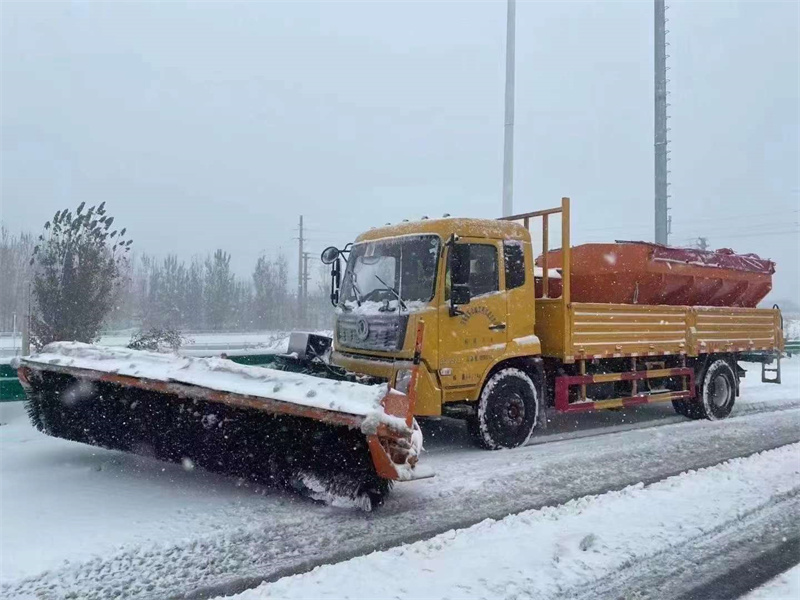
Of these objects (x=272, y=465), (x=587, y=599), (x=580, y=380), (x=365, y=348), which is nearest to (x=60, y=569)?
(x=272, y=465)

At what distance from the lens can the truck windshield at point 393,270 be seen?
6.80 metres

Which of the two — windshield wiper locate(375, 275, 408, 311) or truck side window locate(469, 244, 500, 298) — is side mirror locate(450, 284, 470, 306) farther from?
windshield wiper locate(375, 275, 408, 311)

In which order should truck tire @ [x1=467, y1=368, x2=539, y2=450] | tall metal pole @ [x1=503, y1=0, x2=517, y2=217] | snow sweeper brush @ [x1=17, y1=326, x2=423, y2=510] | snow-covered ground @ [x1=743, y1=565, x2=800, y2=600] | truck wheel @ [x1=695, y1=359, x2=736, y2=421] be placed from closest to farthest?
snow-covered ground @ [x1=743, y1=565, x2=800, y2=600], snow sweeper brush @ [x1=17, y1=326, x2=423, y2=510], truck tire @ [x1=467, y1=368, x2=539, y2=450], truck wheel @ [x1=695, y1=359, x2=736, y2=421], tall metal pole @ [x1=503, y1=0, x2=517, y2=217]

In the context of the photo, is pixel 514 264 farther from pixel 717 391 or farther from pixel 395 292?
pixel 717 391

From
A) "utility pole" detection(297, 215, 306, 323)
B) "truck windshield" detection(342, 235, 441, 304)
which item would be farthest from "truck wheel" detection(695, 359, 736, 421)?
"utility pole" detection(297, 215, 306, 323)

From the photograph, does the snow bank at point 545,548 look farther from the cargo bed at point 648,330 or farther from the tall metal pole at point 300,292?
the tall metal pole at point 300,292

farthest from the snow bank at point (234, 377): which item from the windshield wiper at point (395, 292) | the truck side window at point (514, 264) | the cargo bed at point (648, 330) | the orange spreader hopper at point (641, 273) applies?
the orange spreader hopper at point (641, 273)

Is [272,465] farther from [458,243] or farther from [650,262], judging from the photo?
[650,262]

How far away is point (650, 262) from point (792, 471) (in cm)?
327

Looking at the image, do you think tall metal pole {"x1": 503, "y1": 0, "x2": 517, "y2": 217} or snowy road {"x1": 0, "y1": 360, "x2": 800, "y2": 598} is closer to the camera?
snowy road {"x1": 0, "y1": 360, "x2": 800, "y2": 598}

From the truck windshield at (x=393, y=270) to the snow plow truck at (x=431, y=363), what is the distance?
0.02m

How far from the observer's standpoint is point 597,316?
8.14 m

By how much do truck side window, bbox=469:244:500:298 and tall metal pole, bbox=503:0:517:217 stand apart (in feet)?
21.9

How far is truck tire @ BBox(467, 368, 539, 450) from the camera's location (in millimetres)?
7121
